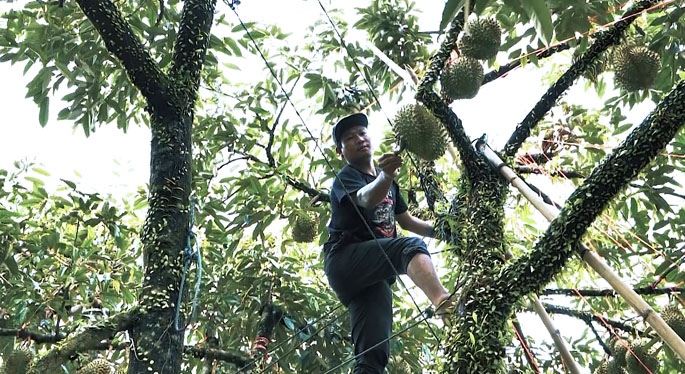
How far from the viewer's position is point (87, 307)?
12.6 feet

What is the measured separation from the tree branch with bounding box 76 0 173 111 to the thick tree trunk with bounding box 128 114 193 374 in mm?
117

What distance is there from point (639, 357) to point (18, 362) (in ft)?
8.95

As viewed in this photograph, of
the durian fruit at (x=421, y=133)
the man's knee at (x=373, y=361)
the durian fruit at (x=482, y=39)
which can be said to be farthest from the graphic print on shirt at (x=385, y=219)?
the durian fruit at (x=482, y=39)

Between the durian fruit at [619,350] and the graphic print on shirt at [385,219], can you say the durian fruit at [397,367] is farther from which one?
the durian fruit at [619,350]

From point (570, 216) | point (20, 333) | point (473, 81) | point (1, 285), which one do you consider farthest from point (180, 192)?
point (1, 285)

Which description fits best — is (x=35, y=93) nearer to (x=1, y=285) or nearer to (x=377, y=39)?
(x=1, y=285)

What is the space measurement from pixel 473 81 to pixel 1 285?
8.83 feet

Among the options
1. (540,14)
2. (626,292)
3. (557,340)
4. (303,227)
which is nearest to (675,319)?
(557,340)

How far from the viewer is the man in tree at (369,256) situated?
2619mm

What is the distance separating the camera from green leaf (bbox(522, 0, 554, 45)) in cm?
109

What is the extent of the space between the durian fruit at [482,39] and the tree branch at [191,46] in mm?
1147

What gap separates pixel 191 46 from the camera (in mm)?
3111

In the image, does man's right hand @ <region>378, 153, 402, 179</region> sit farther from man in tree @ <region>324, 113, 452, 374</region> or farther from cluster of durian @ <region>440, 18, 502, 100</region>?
cluster of durian @ <region>440, 18, 502, 100</region>

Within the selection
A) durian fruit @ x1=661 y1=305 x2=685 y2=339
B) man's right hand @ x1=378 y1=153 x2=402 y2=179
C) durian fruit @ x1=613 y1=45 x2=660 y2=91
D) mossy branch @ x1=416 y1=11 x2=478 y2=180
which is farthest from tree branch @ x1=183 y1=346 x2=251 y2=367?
durian fruit @ x1=613 y1=45 x2=660 y2=91
